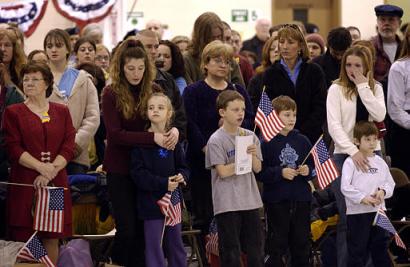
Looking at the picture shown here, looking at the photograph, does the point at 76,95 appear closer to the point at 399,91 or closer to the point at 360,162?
the point at 360,162

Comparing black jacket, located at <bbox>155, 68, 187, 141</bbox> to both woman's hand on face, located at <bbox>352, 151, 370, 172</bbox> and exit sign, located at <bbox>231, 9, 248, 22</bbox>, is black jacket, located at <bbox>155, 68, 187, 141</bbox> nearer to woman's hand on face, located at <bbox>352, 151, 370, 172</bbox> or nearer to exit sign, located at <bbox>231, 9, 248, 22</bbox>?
woman's hand on face, located at <bbox>352, 151, 370, 172</bbox>

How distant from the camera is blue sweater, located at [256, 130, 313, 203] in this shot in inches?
313

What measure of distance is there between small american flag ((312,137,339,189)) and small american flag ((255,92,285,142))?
0.33m

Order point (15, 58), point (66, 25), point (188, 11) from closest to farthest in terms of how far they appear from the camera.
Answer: point (15, 58) → point (66, 25) → point (188, 11)

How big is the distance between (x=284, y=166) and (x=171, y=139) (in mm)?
975

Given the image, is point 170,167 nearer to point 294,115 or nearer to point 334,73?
point 294,115

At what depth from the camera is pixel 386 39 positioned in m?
10.2

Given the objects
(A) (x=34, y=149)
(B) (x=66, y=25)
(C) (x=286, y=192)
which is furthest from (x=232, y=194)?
(B) (x=66, y=25)

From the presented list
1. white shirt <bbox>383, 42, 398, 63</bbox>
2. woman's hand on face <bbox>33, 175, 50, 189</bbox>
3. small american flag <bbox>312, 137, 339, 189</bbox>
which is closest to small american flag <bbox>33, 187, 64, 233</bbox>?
woman's hand on face <bbox>33, 175, 50, 189</bbox>

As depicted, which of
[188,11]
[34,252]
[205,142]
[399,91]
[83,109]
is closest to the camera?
[34,252]

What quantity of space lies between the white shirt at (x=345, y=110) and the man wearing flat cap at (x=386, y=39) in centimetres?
162

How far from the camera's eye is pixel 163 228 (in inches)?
298

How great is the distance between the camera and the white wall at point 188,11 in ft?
53.2

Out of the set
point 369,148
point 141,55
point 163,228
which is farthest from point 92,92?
point 369,148
